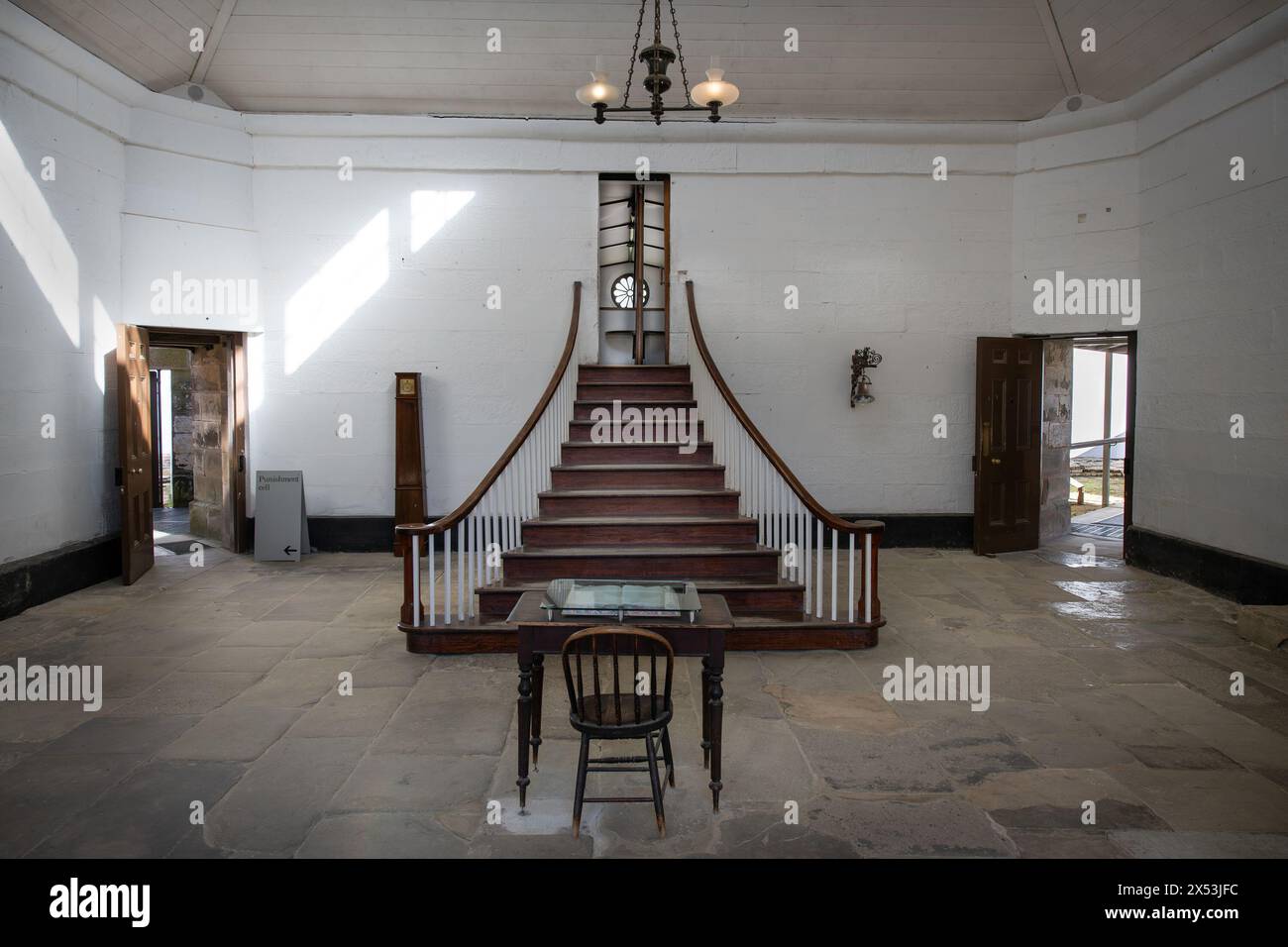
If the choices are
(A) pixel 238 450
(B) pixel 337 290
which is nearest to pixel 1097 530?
(B) pixel 337 290

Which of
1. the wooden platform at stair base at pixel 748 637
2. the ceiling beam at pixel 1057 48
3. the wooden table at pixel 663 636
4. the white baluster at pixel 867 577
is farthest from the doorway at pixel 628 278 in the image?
the wooden table at pixel 663 636

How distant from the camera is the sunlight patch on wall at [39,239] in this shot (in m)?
5.44

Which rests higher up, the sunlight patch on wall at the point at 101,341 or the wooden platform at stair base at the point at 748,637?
the sunlight patch on wall at the point at 101,341

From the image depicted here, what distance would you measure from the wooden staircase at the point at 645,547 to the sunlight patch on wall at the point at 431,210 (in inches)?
102

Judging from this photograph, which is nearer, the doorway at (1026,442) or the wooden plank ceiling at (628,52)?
the wooden plank ceiling at (628,52)

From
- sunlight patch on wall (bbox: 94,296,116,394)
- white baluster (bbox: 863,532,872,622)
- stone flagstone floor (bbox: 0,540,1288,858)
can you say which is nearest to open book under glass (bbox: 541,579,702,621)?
stone flagstone floor (bbox: 0,540,1288,858)

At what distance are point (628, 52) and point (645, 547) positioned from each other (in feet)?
15.1

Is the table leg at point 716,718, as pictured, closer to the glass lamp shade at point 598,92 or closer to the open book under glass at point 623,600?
the open book under glass at point 623,600

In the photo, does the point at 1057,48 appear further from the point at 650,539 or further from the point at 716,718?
the point at 716,718

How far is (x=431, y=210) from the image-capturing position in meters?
7.67

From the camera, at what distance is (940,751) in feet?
11.0

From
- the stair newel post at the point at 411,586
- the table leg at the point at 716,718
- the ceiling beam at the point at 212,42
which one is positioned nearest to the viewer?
the table leg at the point at 716,718

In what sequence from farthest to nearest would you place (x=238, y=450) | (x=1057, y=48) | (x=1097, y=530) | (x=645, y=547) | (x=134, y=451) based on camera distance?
(x=1097, y=530) < (x=238, y=450) < (x=1057, y=48) < (x=134, y=451) < (x=645, y=547)

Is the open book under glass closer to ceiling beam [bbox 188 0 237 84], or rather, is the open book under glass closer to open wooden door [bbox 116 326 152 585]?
open wooden door [bbox 116 326 152 585]
